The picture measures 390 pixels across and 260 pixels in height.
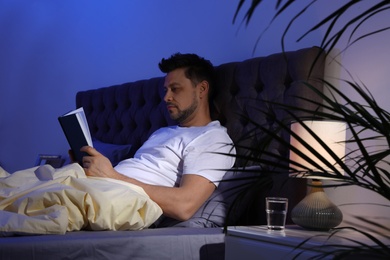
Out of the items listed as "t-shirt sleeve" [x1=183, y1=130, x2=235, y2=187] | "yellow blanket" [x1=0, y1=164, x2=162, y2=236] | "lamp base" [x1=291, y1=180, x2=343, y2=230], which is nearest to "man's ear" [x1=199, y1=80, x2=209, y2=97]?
"t-shirt sleeve" [x1=183, y1=130, x2=235, y2=187]

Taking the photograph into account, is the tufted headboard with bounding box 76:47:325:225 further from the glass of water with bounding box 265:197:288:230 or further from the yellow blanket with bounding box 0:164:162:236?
the yellow blanket with bounding box 0:164:162:236

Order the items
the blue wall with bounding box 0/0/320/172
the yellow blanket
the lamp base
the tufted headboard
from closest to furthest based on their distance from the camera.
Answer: the yellow blanket
the lamp base
the tufted headboard
the blue wall with bounding box 0/0/320/172

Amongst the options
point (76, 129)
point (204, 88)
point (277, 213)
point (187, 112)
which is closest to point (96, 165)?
point (76, 129)

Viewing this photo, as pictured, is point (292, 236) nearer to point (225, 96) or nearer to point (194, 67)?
point (225, 96)

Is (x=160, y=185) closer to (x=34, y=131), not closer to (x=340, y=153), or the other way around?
(x=340, y=153)

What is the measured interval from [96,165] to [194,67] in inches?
27.3

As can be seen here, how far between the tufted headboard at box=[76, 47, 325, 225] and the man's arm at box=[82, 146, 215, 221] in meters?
0.28

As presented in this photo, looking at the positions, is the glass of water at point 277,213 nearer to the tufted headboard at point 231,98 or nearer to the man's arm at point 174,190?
the tufted headboard at point 231,98

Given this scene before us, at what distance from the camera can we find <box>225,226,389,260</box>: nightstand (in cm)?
159

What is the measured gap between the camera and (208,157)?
7.65 ft

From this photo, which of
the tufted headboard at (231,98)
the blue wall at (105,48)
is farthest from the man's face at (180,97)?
the blue wall at (105,48)

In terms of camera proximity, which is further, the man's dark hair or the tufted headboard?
the man's dark hair

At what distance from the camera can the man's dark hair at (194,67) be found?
2695mm

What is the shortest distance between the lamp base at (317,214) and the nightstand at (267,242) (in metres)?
0.03
